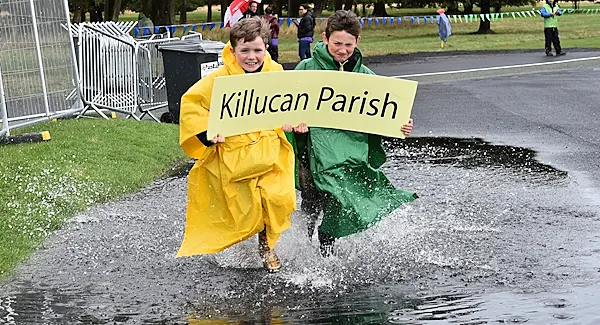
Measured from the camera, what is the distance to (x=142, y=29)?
2689 centimetres

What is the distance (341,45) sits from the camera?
6477mm

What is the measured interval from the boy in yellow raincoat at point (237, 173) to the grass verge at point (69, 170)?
4.66 ft

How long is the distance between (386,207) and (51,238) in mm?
2709

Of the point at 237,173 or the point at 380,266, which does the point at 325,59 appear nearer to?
the point at 237,173

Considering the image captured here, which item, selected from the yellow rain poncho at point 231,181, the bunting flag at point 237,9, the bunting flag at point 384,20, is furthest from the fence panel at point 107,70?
the yellow rain poncho at point 231,181

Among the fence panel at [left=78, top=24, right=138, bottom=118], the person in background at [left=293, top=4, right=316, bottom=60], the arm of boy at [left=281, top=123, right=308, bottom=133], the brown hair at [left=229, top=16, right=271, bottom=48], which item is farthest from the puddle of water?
the person in background at [left=293, top=4, right=316, bottom=60]

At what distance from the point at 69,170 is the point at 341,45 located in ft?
14.7

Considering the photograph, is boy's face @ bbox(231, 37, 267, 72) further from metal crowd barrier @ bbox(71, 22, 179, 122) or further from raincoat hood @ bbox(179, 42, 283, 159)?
metal crowd barrier @ bbox(71, 22, 179, 122)

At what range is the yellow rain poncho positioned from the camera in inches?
245

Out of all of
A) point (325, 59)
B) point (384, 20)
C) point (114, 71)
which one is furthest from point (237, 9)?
point (384, 20)

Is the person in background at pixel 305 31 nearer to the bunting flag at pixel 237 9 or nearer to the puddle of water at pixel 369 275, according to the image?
the bunting flag at pixel 237 9

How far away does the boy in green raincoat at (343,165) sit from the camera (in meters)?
6.35

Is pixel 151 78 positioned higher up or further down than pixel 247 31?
further down

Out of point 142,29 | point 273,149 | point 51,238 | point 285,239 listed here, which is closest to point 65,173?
point 51,238
